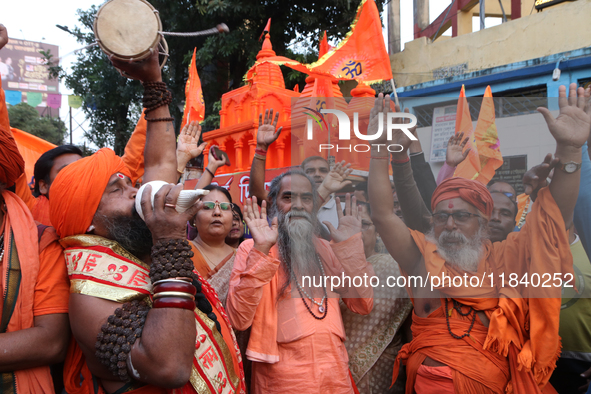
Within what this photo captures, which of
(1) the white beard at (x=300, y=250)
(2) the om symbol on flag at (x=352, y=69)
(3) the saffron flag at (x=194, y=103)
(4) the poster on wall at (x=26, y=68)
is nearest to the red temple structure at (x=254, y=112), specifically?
(3) the saffron flag at (x=194, y=103)

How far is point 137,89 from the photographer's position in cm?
1080

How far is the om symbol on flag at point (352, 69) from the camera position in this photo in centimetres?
349

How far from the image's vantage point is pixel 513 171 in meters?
2.11

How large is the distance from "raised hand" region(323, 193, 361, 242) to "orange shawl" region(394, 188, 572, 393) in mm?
359

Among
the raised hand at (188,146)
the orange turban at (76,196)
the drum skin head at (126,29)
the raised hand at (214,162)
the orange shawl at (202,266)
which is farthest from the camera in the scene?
the raised hand at (214,162)

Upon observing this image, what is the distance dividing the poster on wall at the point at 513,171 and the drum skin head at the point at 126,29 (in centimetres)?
167

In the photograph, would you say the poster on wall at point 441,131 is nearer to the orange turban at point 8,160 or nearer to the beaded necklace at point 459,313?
the beaded necklace at point 459,313

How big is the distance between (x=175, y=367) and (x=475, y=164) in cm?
165

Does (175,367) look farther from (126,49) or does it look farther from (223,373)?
(126,49)

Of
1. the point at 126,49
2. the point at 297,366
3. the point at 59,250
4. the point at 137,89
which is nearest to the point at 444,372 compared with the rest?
the point at 297,366

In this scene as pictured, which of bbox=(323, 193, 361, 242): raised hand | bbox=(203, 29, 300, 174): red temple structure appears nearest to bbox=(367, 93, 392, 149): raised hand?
bbox=(323, 193, 361, 242): raised hand

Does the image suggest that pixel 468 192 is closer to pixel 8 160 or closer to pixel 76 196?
pixel 76 196

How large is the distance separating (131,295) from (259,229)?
827 millimetres

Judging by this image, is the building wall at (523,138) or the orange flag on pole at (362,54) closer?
the building wall at (523,138)
